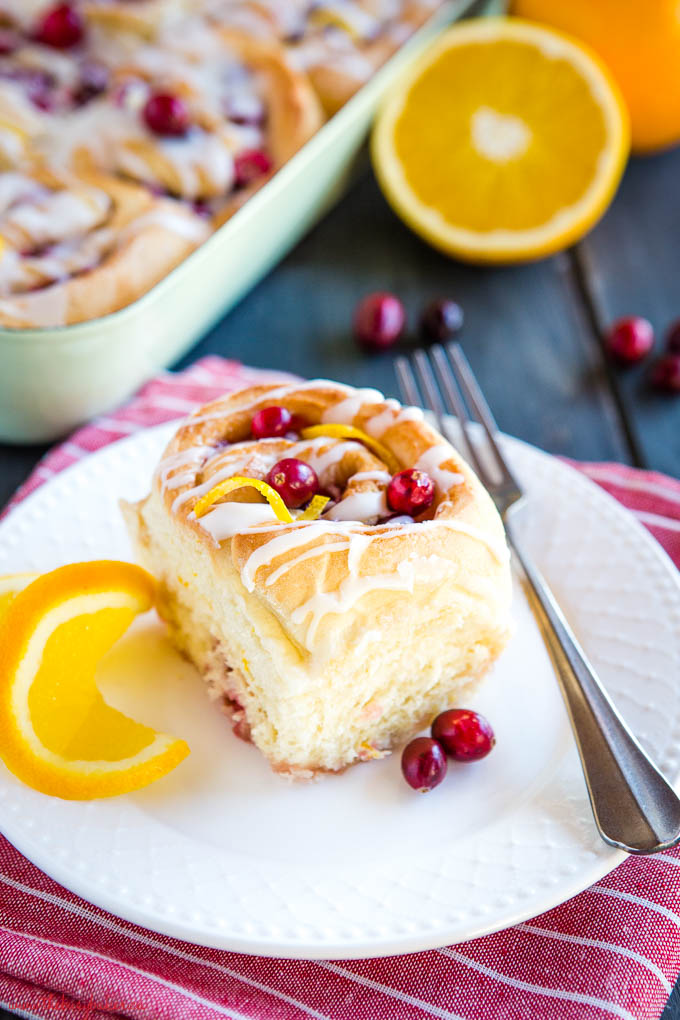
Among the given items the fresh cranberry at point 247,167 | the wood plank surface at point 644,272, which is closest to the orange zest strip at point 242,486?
the wood plank surface at point 644,272

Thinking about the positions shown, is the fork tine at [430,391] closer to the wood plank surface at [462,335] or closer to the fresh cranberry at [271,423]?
the wood plank surface at [462,335]

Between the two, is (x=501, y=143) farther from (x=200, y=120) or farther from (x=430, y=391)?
(x=430, y=391)

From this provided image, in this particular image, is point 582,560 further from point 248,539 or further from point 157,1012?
point 157,1012

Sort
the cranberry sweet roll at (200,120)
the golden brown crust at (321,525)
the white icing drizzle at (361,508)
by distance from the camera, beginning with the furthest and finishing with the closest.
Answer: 1. the cranberry sweet roll at (200,120)
2. the white icing drizzle at (361,508)
3. the golden brown crust at (321,525)

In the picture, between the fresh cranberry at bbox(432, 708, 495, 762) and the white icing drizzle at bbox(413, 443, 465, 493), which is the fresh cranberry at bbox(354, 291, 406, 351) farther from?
the fresh cranberry at bbox(432, 708, 495, 762)

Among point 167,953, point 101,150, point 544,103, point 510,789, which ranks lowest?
point 510,789

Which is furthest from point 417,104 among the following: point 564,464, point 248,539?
point 248,539
